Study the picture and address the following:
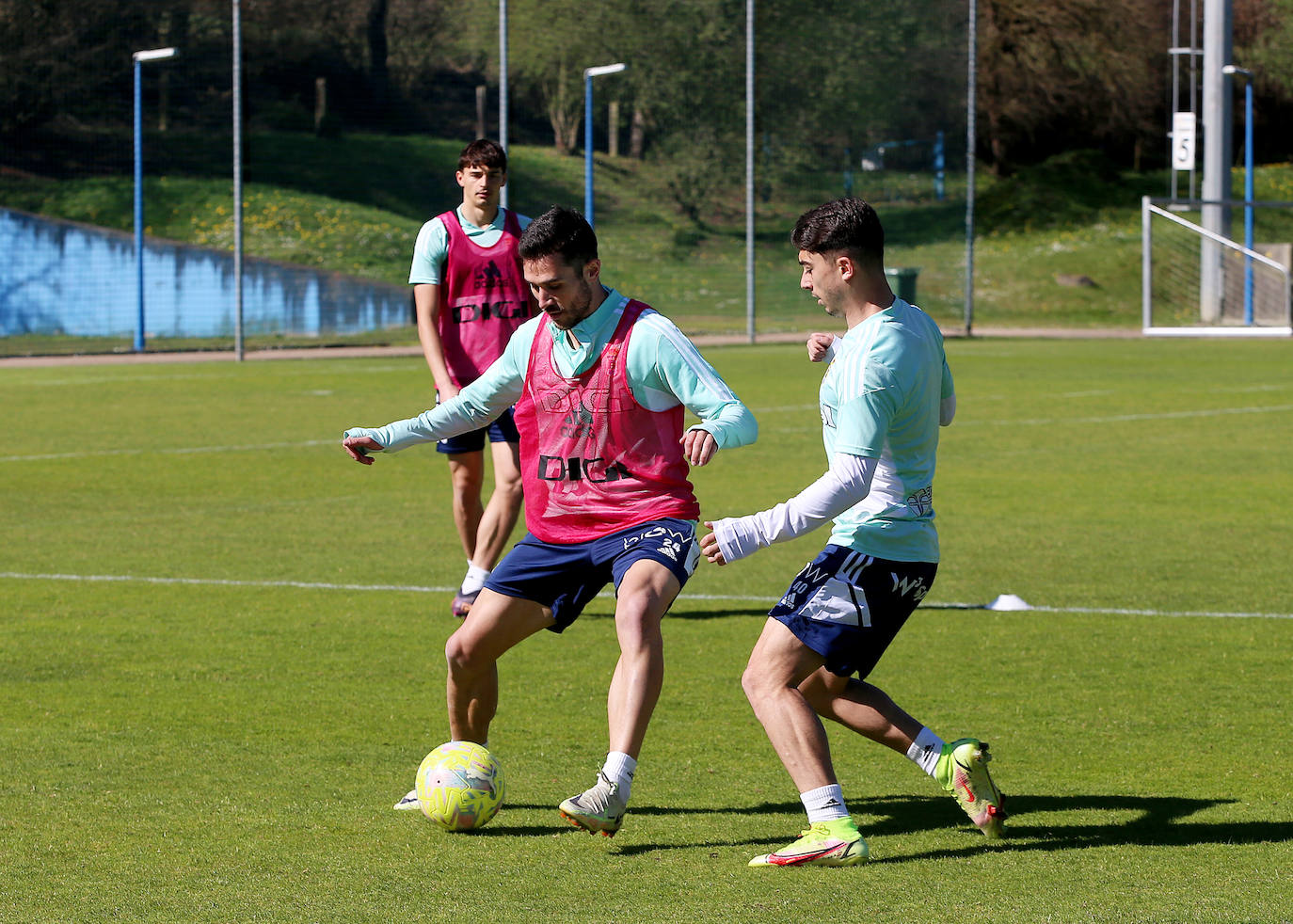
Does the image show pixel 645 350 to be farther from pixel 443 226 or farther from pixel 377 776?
pixel 443 226

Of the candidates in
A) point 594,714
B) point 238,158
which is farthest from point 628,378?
point 238,158

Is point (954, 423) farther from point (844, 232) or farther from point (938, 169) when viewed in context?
point (938, 169)

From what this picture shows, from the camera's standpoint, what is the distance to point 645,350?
5297mm

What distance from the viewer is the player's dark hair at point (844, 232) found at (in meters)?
4.88

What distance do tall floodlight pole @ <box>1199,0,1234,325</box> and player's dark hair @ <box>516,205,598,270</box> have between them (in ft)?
92.9

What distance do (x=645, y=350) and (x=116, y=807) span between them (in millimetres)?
2089

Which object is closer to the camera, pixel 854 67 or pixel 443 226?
pixel 443 226

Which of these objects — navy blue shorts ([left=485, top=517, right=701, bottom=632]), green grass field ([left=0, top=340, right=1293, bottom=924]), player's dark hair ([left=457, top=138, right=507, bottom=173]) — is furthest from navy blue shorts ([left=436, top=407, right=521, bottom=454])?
navy blue shorts ([left=485, top=517, right=701, bottom=632])

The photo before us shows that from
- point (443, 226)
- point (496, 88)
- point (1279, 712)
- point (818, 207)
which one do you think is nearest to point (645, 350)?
point (818, 207)

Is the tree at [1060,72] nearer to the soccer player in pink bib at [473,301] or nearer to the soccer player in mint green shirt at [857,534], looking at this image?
the soccer player in pink bib at [473,301]

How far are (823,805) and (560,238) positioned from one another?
1711 mm

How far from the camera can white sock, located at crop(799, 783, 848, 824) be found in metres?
4.93

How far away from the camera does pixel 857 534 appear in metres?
4.98

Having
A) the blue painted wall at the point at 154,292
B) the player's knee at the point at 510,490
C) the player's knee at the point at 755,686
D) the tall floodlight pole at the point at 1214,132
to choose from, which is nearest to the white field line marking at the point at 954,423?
the player's knee at the point at 510,490
